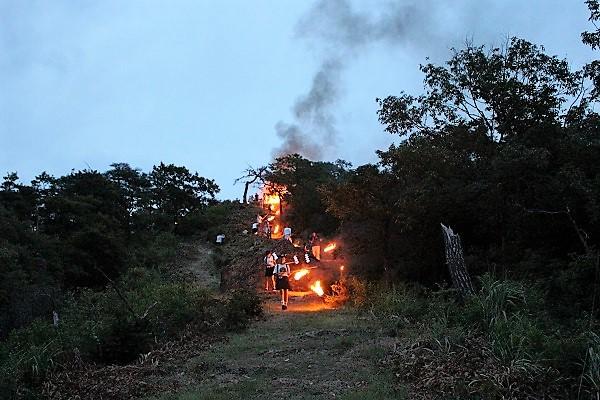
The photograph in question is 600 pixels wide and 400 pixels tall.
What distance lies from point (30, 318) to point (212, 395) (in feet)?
35.2

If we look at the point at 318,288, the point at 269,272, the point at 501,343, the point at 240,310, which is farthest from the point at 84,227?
the point at 501,343

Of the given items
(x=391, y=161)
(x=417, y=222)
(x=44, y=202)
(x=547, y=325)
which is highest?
(x=44, y=202)

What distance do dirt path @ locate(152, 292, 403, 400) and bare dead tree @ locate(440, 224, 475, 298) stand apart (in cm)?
182

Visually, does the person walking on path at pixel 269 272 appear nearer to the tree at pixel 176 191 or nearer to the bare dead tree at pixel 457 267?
the bare dead tree at pixel 457 267

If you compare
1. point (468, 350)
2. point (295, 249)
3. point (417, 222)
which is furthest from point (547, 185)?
point (295, 249)

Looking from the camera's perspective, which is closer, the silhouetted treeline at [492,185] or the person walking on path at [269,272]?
the silhouetted treeline at [492,185]

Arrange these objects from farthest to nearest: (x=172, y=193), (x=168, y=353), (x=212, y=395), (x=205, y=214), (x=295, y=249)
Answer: (x=172, y=193) < (x=205, y=214) < (x=295, y=249) < (x=168, y=353) < (x=212, y=395)

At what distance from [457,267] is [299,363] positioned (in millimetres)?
3862

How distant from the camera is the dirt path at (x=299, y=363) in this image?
6645mm

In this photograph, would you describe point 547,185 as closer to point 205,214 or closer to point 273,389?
point 273,389

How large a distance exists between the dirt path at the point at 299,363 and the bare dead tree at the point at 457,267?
1821 mm

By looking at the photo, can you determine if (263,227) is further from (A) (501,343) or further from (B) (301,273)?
(A) (501,343)

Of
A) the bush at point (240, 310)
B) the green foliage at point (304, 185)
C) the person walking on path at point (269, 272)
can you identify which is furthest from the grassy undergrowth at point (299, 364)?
the green foliage at point (304, 185)

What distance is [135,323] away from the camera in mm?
9734
